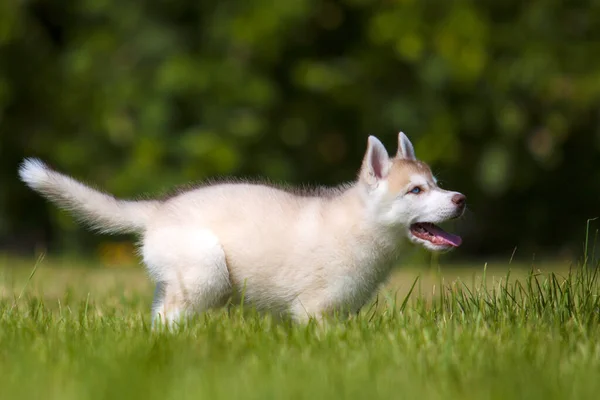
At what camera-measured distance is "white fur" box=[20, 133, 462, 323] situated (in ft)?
15.0

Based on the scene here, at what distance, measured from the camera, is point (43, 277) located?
8211mm

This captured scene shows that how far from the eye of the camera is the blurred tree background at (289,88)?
9562mm

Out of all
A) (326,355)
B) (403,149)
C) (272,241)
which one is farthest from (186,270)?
(403,149)

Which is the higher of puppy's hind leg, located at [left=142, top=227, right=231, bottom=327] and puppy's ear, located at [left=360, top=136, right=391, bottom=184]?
puppy's ear, located at [left=360, top=136, right=391, bottom=184]

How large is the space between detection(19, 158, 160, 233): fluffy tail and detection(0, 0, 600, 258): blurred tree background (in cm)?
448

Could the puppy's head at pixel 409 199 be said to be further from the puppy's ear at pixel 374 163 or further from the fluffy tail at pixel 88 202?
the fluffy tail at pixel 88 202

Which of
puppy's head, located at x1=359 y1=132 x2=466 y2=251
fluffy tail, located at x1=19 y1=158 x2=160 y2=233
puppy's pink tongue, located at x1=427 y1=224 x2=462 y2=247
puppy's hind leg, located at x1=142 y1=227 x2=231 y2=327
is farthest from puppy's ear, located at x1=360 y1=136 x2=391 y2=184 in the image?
fluffy tail, located at x1=19 y1=158 x2=160 y2=233

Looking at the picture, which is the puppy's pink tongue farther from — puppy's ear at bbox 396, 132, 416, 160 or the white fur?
puppy's ear at bbox 396, 132, 416, 160

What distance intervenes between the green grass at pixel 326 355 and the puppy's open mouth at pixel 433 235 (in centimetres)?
24

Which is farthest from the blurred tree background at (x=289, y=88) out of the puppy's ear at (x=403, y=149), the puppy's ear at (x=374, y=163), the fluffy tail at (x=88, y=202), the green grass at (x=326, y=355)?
the green grass at (x=326, y=355)

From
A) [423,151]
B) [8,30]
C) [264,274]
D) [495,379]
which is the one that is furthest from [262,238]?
[8,30]

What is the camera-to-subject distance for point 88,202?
4887mm

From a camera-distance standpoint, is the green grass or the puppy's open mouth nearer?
the green grass

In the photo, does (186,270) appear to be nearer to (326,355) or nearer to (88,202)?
(88,202)
